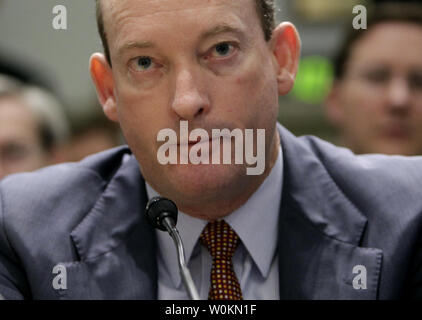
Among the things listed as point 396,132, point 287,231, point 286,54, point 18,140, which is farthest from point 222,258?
point 18,140

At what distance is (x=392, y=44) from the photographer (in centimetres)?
288

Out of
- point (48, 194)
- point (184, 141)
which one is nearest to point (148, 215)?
point (184, 141)

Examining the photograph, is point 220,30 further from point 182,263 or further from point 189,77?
point 182,263

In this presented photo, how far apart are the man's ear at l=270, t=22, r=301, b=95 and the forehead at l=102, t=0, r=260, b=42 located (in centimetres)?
18

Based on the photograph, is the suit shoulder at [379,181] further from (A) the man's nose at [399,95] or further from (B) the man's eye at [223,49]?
(A) the man's nose at [399,95]

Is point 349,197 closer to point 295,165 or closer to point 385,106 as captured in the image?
point 295,165

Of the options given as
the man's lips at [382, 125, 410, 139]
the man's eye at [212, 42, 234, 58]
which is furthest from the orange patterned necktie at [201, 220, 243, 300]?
the man's lips at [382, 125, 410, 139]

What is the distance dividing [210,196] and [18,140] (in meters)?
1.68

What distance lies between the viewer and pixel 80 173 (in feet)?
6.39

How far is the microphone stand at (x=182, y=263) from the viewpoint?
4.13 feet

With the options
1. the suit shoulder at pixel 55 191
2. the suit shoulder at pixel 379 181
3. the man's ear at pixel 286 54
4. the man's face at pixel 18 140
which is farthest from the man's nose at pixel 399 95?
the man's face at pixel 18 140

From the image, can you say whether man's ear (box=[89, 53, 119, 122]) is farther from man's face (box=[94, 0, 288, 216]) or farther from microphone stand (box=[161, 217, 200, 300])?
microphone stand (box=[161, 217, 200, 300])

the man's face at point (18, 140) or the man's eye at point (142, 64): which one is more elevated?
the man's eye at point (142, 64)

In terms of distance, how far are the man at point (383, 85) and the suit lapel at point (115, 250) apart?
1251mm
